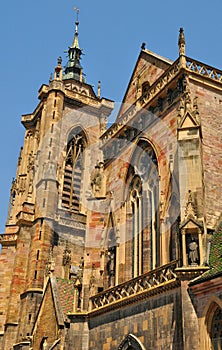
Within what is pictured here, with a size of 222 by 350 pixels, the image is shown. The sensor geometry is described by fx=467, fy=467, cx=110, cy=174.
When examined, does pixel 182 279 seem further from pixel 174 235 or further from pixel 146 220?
pixel 146 220

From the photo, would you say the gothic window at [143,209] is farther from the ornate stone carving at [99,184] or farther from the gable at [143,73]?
the gable at [143,73]

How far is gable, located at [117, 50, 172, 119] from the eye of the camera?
19.8 meters

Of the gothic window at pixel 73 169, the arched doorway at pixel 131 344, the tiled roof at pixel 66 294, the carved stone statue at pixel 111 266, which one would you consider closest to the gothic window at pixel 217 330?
the arched doorway at pixel 131 344

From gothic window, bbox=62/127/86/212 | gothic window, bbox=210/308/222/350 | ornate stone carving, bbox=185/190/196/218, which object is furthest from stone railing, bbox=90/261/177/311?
gothic window, bbox=62/127/86/212

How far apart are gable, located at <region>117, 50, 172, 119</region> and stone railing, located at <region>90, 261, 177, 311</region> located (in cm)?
861

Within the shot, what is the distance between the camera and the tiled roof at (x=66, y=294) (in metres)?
21.6

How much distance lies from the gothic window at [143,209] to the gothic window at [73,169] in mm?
14683

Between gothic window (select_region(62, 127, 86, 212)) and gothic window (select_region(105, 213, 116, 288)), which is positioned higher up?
gothic window (select_region(62, 127, 86, 212))

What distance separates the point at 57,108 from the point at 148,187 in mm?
18374

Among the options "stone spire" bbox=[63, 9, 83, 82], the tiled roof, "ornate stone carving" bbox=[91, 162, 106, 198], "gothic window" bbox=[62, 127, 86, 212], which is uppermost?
"stone spire" bbox=[63, 9, 83, 82]

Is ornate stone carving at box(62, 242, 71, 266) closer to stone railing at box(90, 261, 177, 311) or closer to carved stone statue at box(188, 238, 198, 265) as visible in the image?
stone railing at box(90, 261, 177, 311)

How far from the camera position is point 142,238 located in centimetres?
1705

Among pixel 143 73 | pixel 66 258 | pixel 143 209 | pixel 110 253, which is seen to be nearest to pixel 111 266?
pixel 110 253

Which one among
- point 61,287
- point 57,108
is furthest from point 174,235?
point 57,108
